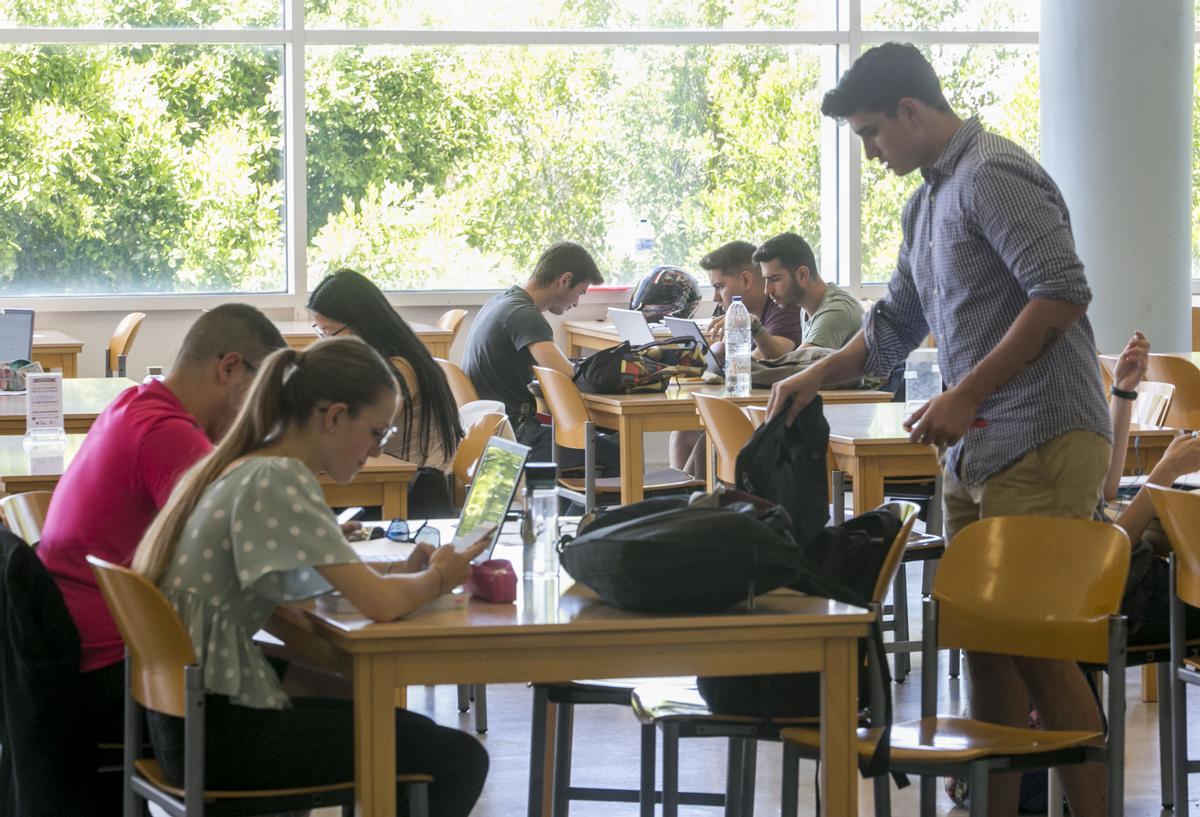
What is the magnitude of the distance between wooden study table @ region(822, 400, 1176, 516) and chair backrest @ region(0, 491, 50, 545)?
2.00 meters

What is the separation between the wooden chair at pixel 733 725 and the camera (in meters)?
2.54

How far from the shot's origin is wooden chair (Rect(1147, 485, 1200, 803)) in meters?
3.04

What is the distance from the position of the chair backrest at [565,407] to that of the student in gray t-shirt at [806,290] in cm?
89

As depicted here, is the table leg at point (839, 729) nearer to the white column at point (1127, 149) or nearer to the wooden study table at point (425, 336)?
the white column at point (1127, 149)

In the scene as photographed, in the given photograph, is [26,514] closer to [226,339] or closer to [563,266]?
[226,339]

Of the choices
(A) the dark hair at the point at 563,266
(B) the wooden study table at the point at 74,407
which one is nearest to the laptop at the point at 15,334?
(B) the wooden study table at the point at 74,407

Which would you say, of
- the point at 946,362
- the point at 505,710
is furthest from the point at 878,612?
the point at 505,710

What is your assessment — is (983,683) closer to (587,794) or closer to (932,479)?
(587,794)

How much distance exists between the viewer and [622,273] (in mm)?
9820

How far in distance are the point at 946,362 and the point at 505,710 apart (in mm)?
1862

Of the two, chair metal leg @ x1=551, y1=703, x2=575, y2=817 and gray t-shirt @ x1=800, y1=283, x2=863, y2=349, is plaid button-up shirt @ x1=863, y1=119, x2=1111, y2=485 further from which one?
gray t-shirt @ x1=800, y1=283, x2=863, y2=349

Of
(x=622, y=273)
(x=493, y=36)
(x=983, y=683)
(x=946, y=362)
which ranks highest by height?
(x=493, y=36)

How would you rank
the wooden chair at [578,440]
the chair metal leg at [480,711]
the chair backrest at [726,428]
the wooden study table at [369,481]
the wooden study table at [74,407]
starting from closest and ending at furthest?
the wooden study table at [369,481] < the chair metal leg at [480,711] < the chair backrest at [726,428] < the wooden study table at [74,407] < the wooden chair at [578,440]

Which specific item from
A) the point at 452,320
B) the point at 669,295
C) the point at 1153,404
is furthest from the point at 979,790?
the point at 452,320
